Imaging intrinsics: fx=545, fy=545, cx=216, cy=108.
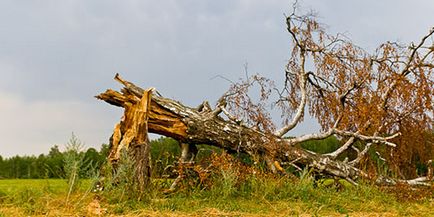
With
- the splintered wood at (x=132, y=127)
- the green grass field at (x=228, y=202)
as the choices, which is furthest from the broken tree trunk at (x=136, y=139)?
the green grass field at (x=228, y=202)

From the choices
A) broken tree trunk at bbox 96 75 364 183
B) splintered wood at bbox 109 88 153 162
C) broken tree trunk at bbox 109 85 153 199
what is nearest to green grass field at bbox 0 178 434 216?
broken tree trunk at bbox 109 85 153 199

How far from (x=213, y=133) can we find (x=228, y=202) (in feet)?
6.30

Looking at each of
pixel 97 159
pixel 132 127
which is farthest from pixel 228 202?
pixel 97 159

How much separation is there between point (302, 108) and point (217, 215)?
4.87m

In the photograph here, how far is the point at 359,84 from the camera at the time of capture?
33.8 feet

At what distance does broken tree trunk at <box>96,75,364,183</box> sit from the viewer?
859cm

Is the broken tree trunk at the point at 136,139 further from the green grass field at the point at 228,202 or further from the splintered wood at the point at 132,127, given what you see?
the green grass field at the point at 228,202

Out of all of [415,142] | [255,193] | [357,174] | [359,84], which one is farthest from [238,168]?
[415,142]

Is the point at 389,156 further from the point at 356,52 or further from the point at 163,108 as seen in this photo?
the point at 163,108

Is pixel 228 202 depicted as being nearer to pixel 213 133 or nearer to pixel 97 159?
pixel 213 133

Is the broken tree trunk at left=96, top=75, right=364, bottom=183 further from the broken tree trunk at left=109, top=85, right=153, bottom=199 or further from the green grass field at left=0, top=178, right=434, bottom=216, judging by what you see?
the green grass field at left=0, top=178, right=434, bottom=216

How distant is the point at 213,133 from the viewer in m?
8.89

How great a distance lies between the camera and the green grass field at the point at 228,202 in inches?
253

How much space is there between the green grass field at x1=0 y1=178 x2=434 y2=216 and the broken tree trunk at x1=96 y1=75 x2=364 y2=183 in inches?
37.4
